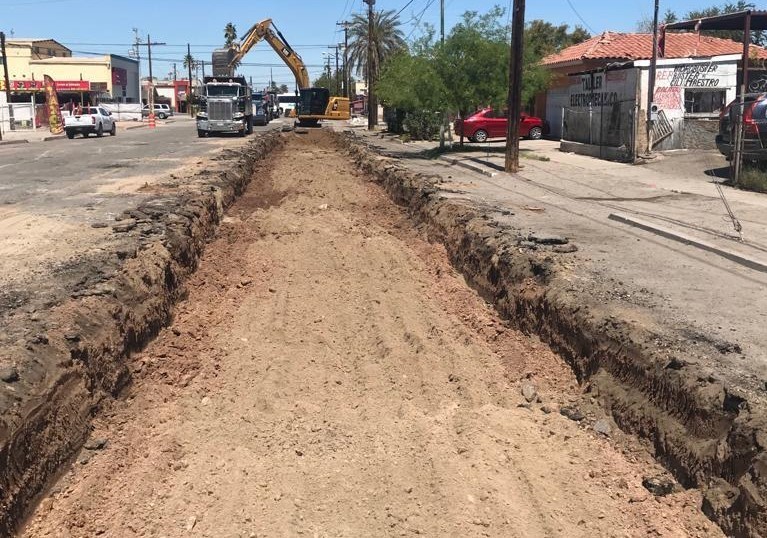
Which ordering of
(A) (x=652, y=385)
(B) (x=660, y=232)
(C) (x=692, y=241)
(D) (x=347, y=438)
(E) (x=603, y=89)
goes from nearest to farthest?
(D) (x=347, y=438) < (A) (x=652, y=385) < (C) (x=692, y=241) < (B) (x=660, y=232) < (E) (x=603, y=89)

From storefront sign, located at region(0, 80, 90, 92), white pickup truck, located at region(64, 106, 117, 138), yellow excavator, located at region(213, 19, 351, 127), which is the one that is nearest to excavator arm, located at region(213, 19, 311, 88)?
yellow excavator, located at region(213, 19, 351, 127)

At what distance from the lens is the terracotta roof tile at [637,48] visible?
32.1m

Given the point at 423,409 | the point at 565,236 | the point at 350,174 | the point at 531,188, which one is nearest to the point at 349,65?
the point at 350,174

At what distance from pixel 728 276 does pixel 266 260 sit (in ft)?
19.7

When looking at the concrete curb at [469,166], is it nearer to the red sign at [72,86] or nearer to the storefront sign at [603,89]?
the storefront sign at [603,89]

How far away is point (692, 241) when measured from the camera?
31.9 ft

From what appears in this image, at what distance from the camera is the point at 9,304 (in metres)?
6.29

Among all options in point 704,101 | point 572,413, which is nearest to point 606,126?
point 704,101

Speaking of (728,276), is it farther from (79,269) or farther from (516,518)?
(79,269)

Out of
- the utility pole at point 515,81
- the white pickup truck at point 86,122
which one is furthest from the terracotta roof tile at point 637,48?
the white pickup truck at point 86,122

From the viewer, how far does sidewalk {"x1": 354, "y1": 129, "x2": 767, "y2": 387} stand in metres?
6.18

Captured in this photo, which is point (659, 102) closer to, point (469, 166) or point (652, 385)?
point (469, 166)

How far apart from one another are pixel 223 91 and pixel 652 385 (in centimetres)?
3764

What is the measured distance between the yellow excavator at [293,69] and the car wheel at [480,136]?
1654 centimetres
